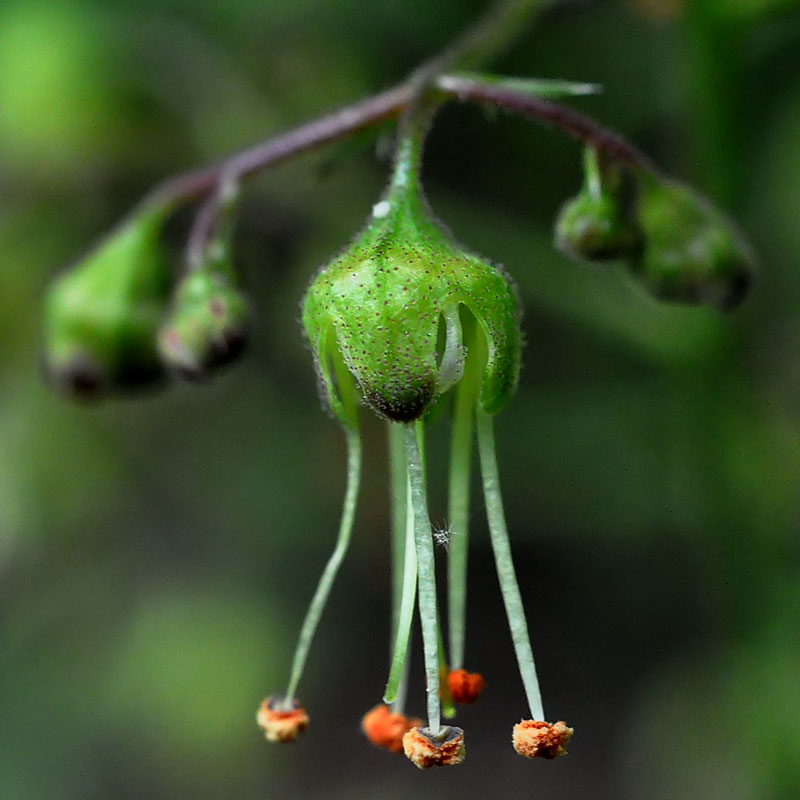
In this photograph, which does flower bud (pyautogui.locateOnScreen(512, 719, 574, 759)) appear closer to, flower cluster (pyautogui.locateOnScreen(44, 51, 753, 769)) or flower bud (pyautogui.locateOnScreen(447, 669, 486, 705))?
flower cluster (pyautogui.locateOnScreen(44, 51, 753, 769))

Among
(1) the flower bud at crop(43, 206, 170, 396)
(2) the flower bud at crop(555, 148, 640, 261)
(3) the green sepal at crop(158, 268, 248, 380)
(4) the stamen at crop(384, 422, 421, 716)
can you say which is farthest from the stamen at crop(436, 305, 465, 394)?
(1) the flower bud at crop(43, 206, 170, 396)

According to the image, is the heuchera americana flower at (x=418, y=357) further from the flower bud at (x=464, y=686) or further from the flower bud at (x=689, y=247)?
the flower bud at (x=689, y=247)

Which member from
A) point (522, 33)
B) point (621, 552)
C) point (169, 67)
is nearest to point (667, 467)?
point (621, 552)

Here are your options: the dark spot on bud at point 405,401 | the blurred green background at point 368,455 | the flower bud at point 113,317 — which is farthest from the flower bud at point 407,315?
the blurred green background at point 368,455

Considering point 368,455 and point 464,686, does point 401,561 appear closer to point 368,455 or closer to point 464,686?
point 464,686

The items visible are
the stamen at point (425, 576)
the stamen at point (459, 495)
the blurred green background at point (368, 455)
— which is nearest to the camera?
the stamen at point (425, 576)
